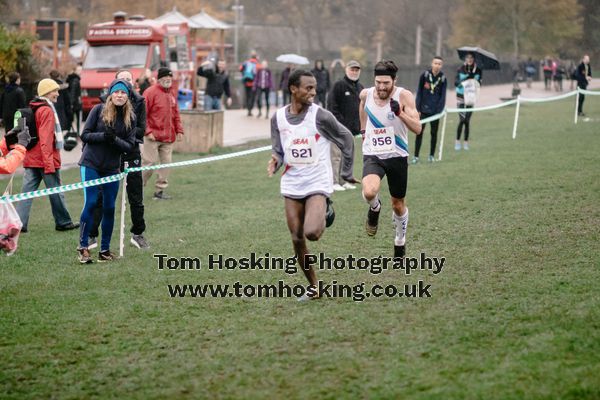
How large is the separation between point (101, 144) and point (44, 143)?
1.99 metres

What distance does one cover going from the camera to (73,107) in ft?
77.6

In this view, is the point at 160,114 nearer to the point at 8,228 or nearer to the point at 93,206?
the point at 93,206

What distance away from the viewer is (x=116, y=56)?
28.3m

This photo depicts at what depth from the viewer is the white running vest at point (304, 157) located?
25.9 feet

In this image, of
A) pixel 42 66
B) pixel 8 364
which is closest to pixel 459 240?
pixel 8 364

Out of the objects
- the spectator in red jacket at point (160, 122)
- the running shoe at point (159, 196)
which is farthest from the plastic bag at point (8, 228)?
the running shoe at point (159, 196)

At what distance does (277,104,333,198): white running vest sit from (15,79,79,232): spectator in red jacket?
14.7ft

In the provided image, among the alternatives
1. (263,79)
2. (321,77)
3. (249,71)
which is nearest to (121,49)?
(249,71)

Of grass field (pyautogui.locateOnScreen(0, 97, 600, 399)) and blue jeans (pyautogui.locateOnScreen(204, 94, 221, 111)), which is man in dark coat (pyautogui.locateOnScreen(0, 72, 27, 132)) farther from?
blue jeans (pyautogui.locateOnScreen(204, 94, 221, 111))

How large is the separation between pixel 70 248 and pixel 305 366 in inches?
222

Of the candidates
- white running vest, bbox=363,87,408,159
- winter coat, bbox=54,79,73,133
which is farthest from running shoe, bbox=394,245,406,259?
winter coat, bbox=54,79,73,133

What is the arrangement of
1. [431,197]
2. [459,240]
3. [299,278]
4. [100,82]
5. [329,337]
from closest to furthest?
[329,337] → [299,278] → [459,240] → [431,197] → [100,82]

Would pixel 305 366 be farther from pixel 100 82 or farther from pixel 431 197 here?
pixel 100 82

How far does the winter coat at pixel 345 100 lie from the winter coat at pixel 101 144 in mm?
5086
